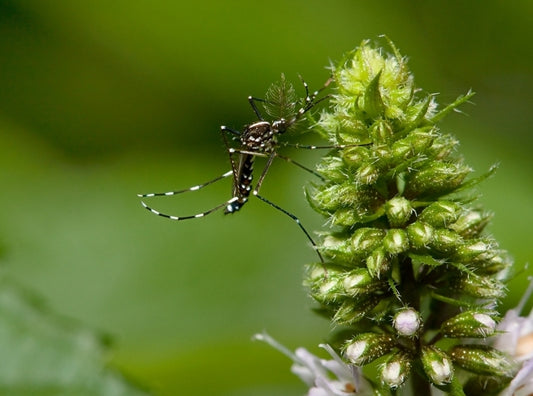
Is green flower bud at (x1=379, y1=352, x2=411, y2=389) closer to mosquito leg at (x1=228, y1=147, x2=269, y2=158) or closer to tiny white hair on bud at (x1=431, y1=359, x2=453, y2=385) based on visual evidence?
tiny white hair on bud at (x1=431, y1=359, x2=453, y2=385)

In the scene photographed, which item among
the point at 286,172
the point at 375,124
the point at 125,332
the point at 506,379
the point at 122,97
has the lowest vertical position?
the point at 506,379

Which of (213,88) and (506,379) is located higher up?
(213,88)

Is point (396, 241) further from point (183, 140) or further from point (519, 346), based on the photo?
point (183, 140)

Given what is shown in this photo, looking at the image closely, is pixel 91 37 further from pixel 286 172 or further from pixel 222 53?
pixel 286 172

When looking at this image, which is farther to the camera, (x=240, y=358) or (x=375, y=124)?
(x=240, y=358)

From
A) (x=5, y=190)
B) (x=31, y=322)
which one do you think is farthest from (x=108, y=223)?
(x=31, y=322)

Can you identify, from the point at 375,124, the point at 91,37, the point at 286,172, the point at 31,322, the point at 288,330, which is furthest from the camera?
the point at 91,37

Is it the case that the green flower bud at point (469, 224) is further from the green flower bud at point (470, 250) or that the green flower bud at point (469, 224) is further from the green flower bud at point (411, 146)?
the green flower bud at point (411, 146)

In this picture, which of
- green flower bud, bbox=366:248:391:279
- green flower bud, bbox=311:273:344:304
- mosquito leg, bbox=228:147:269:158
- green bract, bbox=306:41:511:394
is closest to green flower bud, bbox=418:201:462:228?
green bract, bbox=306:41:511:394
